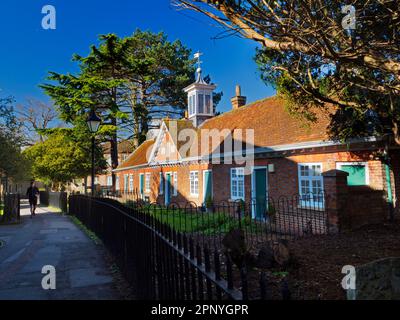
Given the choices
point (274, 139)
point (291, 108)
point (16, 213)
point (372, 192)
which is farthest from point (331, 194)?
point (16, 213)

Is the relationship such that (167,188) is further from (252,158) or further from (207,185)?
(252,158)

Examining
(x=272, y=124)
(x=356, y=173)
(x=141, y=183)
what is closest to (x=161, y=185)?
(x=141, y=183)

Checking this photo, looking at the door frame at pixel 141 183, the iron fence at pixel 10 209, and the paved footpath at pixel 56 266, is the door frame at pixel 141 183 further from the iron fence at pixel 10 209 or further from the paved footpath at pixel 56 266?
the paved footpath at pixel 56 266

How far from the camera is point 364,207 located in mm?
9398

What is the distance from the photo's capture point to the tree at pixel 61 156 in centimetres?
2888

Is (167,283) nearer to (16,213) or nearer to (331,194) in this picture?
(331,194)

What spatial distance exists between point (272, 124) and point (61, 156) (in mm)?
22095

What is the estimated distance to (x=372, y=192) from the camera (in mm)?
9711

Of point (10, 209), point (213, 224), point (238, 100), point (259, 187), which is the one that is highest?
point (238, 100)

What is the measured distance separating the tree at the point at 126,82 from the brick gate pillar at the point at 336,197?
20611 mm

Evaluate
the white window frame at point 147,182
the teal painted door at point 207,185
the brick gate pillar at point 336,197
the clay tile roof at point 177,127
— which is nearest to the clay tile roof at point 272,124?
the brick gate pillar at point 336,197

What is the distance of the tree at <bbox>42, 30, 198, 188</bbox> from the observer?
1048 inches

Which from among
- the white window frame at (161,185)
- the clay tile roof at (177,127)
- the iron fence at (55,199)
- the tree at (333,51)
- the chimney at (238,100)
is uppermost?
the chimney at (238,100)

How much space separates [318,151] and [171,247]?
9.45 metres
